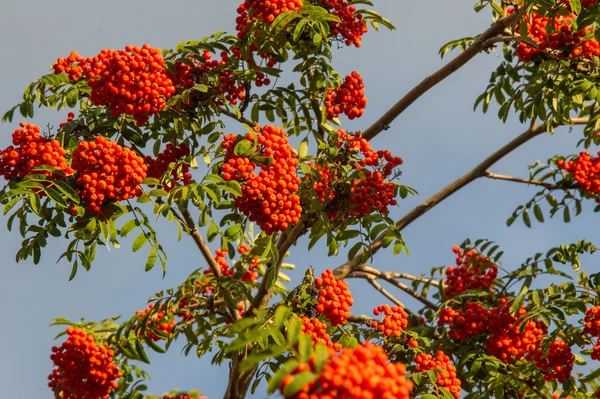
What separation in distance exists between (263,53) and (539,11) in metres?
2.04

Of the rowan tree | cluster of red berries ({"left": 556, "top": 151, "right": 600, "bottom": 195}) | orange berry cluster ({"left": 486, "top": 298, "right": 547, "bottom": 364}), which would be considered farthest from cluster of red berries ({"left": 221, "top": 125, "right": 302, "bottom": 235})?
cluster of red berries ({"left": 556, "top": 151, "right": 600, "bottom": 195})

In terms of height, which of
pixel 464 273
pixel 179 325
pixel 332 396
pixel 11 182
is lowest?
pixel 332 396

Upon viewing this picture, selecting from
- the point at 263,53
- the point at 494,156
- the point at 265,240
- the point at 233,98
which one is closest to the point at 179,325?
the point at 265,240

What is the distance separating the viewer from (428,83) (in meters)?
6.78

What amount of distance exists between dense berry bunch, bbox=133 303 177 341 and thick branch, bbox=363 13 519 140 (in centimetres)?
232

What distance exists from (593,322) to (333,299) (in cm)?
213

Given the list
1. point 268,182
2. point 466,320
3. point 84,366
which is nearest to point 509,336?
point 466,320

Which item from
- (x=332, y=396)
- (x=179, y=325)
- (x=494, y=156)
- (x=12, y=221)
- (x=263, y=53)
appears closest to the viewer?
(x=332, y=396)

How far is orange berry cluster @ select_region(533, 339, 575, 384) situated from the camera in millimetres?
6016

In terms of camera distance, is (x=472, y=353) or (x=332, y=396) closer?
(x=332, y=396)

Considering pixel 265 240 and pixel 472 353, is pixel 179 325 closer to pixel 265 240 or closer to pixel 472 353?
pixel 265 240

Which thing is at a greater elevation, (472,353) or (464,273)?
(464,273)

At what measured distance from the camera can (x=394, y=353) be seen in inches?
213

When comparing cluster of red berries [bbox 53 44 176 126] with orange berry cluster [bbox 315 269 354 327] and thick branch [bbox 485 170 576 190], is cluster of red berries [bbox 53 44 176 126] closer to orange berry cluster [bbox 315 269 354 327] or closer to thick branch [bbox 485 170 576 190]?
orange berry cluster [bbox 315 269 354 327]
